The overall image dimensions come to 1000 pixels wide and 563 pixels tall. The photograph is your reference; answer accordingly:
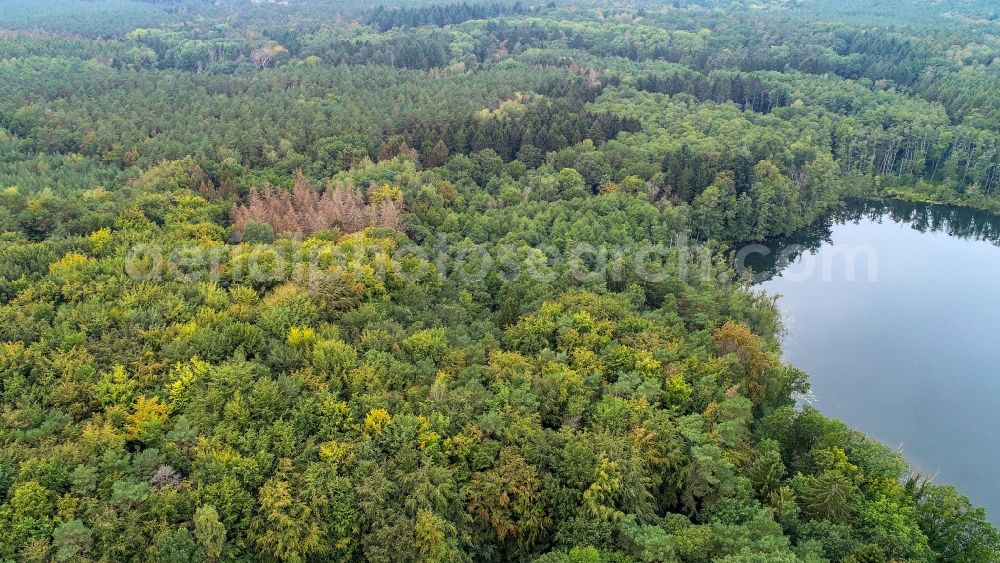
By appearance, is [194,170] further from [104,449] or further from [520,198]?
[104,449]

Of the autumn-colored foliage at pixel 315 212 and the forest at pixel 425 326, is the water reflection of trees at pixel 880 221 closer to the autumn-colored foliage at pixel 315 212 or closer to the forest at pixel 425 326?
the forest at pixel 425 326

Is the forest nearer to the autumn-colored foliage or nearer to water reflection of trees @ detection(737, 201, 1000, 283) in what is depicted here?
the autumn-colored foliage

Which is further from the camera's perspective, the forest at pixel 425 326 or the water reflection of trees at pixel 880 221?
the water reflection of trees at pixel 880 221

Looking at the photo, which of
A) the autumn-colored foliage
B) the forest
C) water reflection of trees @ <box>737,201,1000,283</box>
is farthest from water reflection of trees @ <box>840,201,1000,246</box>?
the autumn-colored foliage

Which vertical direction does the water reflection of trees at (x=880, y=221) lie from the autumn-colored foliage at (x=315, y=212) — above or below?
below

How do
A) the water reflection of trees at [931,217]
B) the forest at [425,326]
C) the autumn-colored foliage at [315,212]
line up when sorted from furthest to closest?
1. the water reflection of trees at [931,217]
2. the autumn-colored foliage at [315,212]
3. the forest at [425,326]

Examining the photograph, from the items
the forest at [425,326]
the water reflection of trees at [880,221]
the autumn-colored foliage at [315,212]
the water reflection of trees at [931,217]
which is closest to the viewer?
the forest at [425,326]

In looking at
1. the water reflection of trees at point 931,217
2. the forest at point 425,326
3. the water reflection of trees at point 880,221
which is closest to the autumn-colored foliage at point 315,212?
the forest at point 425,326
